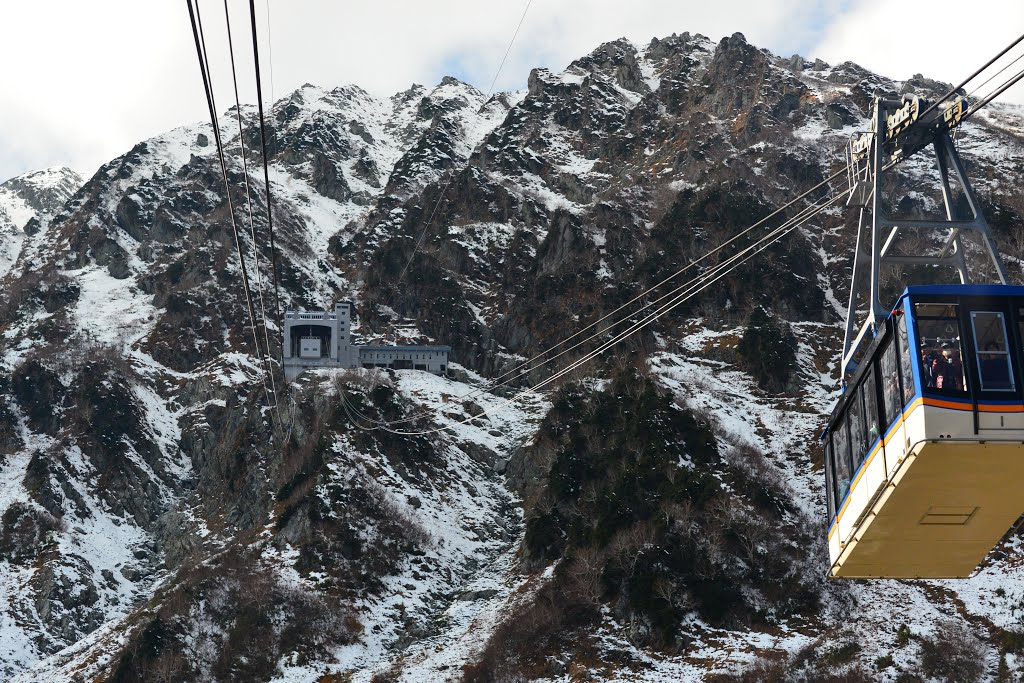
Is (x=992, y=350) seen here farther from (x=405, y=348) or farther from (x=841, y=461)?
(x=405, y=348)

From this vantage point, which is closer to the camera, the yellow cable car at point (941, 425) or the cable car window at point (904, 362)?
the yellow cable car at point (941, 425)

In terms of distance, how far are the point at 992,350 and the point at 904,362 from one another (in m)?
1.85

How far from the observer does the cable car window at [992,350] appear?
77.6ft

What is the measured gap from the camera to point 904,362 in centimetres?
2441

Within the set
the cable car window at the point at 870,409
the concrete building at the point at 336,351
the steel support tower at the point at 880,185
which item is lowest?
the cable car window at the point at 870,409

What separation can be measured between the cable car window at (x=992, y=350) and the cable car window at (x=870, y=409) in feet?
9.50

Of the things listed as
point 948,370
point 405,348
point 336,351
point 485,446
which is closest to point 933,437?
point 948,370

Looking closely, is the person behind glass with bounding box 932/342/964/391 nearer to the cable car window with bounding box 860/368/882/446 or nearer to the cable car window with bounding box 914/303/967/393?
the cable car window with bounding box 914/303/967/393

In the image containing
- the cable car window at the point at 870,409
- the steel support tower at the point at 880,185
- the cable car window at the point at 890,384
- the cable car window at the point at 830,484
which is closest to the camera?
the cable car window at the point at 890,384

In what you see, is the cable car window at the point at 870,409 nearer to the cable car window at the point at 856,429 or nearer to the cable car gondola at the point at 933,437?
the cable car gondola at the point at 933,437

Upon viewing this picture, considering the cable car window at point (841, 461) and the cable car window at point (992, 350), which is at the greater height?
the cable car window at point (992, 350)

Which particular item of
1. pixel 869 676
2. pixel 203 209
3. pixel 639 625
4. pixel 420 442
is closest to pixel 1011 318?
pixel 869 676

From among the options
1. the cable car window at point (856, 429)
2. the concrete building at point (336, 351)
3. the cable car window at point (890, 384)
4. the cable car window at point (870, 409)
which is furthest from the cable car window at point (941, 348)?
Result: the concrete building at point (336, 351)

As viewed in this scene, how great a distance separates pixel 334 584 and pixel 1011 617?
48413 millimetres
